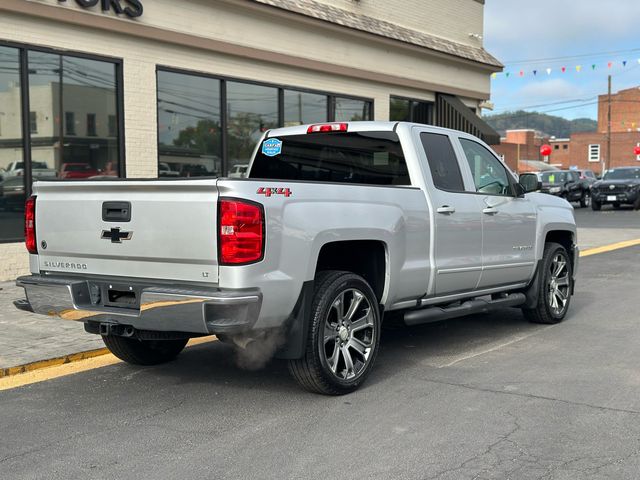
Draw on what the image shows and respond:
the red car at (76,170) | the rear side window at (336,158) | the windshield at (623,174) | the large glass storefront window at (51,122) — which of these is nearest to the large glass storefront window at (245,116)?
the large glass storefront window at (51,122)

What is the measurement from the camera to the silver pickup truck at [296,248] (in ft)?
14.9

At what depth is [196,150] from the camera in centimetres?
1271

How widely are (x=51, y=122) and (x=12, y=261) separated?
2.07m

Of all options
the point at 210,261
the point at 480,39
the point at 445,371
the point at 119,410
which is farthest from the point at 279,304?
the point at 480,39

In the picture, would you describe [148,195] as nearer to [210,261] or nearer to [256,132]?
[210,261]

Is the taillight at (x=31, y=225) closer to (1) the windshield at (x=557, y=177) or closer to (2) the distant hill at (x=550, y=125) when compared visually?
(1) the windshield at (x=557, y=177)

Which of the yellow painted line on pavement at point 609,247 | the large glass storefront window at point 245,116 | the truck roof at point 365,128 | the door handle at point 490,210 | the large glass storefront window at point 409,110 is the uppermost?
the large glass storefront window at point 409,110

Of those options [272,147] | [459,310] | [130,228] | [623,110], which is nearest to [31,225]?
[130,228]

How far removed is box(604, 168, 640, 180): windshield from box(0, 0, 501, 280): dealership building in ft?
51.4

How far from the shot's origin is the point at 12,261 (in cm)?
1020

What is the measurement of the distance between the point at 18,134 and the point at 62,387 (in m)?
5.75

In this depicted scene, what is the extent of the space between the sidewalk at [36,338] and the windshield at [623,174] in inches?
1078

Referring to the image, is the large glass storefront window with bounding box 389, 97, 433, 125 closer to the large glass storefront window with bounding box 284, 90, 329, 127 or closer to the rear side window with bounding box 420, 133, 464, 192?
the large glass storefront window with bounding box 284, 90, 329, 127

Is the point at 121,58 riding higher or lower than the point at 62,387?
higher
